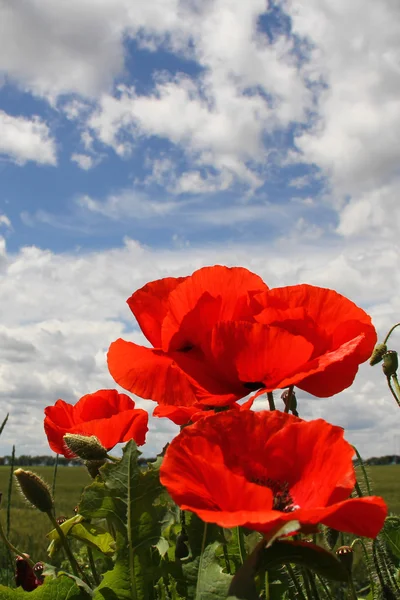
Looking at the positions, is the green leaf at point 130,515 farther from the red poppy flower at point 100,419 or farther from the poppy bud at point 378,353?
the poppy bud at point 378,353

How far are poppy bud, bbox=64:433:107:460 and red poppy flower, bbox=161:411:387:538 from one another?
0.42 metres

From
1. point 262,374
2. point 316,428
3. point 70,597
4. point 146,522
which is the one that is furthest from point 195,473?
point 70,597

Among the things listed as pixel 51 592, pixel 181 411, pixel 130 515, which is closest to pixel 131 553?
pixel 130 515

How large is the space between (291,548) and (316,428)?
0.15 meters

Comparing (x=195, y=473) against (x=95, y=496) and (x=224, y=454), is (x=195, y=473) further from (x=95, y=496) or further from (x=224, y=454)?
(x=95, y=496)

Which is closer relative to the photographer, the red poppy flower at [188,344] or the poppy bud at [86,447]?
the red poppy flower at [188,344]

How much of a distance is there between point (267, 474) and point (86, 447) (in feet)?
1.48

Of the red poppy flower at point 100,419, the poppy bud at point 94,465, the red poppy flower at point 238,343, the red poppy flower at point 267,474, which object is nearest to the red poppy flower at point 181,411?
the red poppy flower at point 238,343

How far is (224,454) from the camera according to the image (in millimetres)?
832

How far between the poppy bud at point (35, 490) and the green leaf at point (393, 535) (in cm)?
100

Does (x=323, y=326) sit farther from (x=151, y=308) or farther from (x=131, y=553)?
(x=131, y=553)

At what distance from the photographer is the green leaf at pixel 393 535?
1724 millimetres

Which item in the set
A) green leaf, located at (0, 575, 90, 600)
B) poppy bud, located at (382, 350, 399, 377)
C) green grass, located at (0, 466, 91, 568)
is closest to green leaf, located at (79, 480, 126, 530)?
green leaf, located at (0, 575, 90, 600)

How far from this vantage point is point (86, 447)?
3.90 feet
